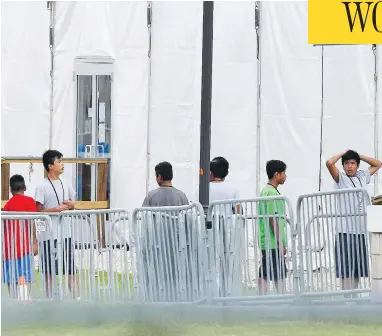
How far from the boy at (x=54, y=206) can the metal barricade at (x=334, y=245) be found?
7.53 feet

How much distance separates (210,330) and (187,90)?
11020mm

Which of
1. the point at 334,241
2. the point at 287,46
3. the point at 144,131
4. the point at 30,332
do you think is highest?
the point at 287,46

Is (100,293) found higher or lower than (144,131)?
lower

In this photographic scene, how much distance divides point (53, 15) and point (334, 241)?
37.4ft

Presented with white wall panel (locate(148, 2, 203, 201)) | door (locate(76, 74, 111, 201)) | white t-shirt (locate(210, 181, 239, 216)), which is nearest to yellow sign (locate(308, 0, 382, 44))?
white wall panel (locate(148, 2, 203, 201))

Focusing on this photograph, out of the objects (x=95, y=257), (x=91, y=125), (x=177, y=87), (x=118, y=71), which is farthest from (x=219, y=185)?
(x=91, y=125)

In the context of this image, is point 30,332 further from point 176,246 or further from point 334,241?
point 334,241

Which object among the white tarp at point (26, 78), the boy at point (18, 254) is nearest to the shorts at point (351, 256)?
the boy at point (18, 254)

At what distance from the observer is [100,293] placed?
1282 cm

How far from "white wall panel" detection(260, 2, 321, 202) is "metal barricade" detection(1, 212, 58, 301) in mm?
9242

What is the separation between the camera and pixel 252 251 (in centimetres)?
1208

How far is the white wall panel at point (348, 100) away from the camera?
68.5ft

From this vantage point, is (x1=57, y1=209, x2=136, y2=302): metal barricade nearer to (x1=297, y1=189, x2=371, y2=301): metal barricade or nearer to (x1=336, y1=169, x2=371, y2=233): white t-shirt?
(x1=297, y1=189, x2=371, y2=301): metal barricade

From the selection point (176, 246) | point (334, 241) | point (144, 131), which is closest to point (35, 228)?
point (176, 246)
